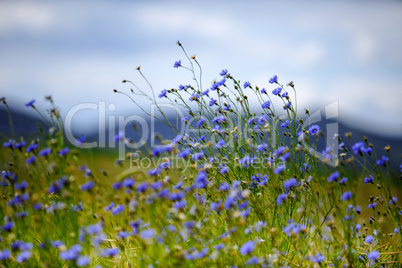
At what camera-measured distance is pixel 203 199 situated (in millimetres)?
2547

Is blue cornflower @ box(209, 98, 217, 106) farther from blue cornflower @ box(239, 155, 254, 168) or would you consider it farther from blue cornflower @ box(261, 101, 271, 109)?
blue cornflower @ box(239, 155, 254, 168)

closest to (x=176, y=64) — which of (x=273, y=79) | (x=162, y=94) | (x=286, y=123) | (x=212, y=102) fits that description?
(x=162, y=94)

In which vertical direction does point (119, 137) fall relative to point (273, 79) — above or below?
below

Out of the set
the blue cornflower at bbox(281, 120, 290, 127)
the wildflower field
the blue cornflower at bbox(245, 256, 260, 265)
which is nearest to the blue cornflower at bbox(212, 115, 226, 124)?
the wildflower field

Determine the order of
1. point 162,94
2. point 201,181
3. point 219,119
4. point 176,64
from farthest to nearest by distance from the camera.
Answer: point 176,64 → point 162,94 → point 219,119 → point 201,181

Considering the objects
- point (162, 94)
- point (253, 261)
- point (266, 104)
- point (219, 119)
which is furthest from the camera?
Result: point (162, 94)

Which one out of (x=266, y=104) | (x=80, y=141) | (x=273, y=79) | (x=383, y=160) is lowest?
(x=383, y=160)

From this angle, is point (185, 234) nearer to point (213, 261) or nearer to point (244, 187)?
point (213, 261)

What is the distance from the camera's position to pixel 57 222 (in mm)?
2842

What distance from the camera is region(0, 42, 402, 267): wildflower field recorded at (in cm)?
228

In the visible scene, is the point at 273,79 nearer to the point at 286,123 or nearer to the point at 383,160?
the point at 286,123

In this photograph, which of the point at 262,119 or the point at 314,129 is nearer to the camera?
the point at 314,129

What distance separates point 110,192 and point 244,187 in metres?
1.21

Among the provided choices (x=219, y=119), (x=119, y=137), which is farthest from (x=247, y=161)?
(x=119, y=137)
